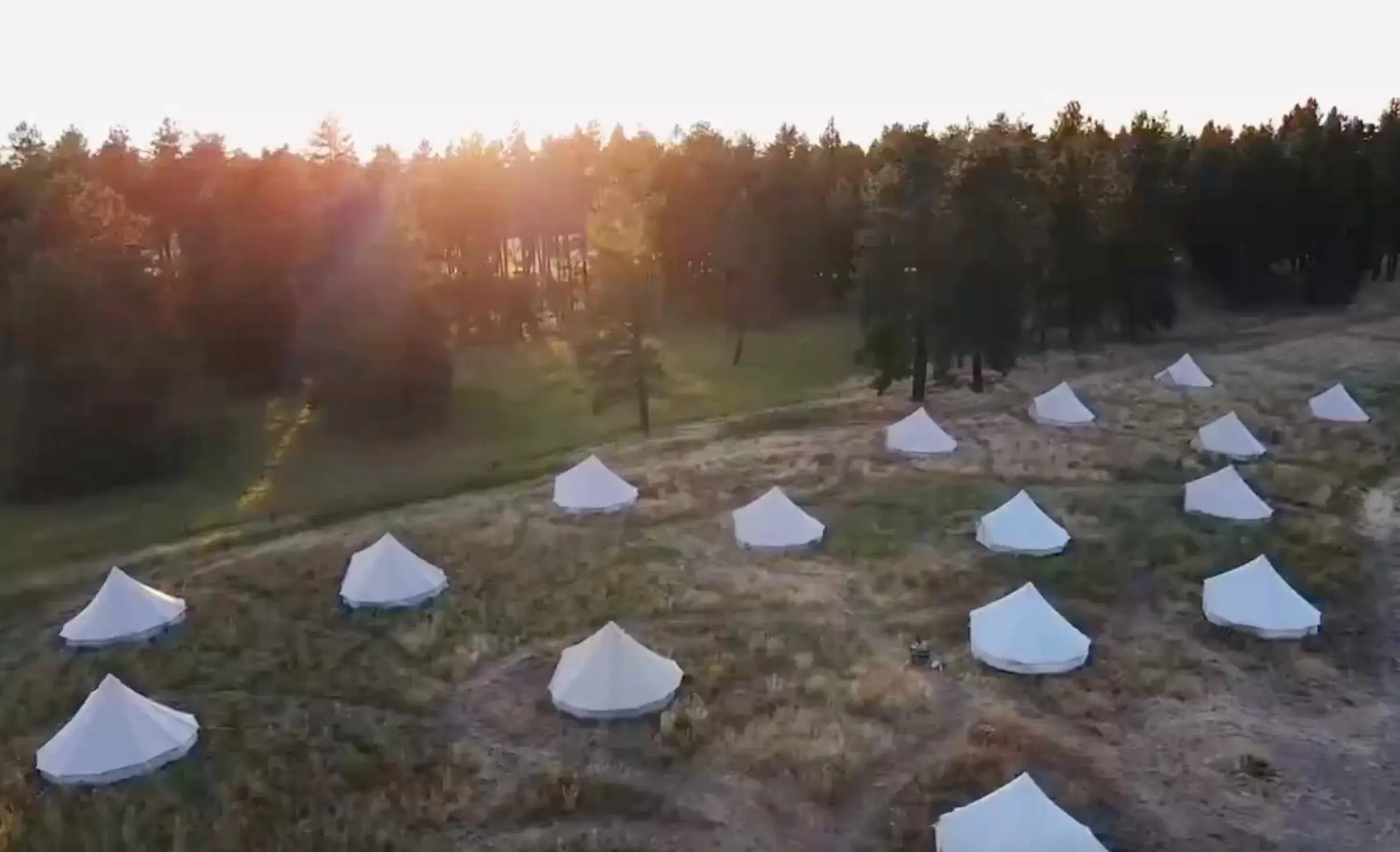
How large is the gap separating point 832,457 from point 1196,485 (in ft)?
34.1

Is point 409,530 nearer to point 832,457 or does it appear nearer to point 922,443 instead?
point 832,457

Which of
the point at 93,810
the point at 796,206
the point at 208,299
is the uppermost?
the point at 796,206

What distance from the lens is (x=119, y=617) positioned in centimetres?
2269

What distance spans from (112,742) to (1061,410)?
98.9 ft

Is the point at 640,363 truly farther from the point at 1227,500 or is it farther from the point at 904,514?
the point at 1227,500

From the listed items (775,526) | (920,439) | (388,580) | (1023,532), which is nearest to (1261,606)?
(1023,532)

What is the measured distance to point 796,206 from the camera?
59.8m

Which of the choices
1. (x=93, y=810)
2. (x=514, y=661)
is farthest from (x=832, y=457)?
(x=93, y=810)

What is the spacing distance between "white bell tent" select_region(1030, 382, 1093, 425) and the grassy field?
10642 mm

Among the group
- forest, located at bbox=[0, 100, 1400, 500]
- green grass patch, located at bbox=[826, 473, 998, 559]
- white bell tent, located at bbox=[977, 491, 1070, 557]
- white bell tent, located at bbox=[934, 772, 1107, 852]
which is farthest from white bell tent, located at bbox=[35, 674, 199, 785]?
forest, located at bbox=[0, 100, 1400, 500]

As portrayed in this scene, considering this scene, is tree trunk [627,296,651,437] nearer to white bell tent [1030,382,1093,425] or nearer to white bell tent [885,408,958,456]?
white bell tent [885,408,958,456]

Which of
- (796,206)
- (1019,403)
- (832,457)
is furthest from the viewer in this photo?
(796,206)

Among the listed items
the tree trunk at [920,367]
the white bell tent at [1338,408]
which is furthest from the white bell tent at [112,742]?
the white bell tent at [1338,408]

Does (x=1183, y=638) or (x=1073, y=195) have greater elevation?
(x=1073, y=195)
